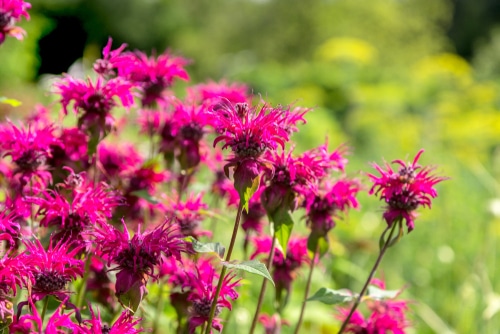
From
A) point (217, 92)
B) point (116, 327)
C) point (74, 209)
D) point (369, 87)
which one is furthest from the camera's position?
point (369, 87)

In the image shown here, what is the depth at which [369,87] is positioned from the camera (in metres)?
10.8

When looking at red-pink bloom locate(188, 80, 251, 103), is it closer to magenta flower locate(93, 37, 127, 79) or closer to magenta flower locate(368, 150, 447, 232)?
magenta flower locate(93, 37, 127, 79)

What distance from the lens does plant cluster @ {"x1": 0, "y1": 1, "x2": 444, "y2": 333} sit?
1.02 meters

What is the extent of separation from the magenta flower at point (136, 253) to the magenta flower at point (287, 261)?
434 mm

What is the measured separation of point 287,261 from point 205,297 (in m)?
0.33

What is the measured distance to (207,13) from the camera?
25266 millimetres

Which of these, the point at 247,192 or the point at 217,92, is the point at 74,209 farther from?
the point at 217,92

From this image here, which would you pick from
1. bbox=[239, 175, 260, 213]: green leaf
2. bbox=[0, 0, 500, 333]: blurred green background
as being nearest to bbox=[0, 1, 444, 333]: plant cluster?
bbox=[239, 175, 260, 213]: green leaf

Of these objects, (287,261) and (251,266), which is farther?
(287,261)

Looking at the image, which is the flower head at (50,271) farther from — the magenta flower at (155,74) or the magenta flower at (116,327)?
the magenta flower at (155,74)

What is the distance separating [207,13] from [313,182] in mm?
24877

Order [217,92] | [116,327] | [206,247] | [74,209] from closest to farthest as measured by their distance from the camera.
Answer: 1. [116,327]
2. [206,247]
3. [74,209]
4. [217,92]

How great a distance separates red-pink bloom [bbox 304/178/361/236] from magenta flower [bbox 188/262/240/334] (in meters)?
0.23

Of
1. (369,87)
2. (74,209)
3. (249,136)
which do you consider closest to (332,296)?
(249,136)
